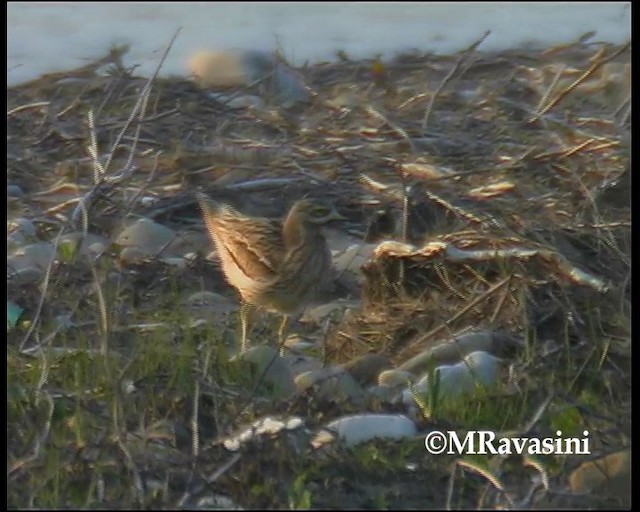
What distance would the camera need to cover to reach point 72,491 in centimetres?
399

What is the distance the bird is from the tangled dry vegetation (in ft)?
0.49

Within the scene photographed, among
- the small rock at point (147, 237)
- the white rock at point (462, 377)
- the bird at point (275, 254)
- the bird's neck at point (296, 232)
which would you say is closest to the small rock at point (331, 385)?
the white rock at point (462, 377)

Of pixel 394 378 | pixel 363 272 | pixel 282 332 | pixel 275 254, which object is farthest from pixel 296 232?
pixel 394 378

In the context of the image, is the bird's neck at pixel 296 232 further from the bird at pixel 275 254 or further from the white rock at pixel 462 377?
the white rock at pixel 462 377

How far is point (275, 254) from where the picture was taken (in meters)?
6.15

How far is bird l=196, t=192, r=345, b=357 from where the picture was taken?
19.1 feet

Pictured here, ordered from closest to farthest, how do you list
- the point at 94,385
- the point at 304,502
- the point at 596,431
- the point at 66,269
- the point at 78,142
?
the point at 304,502 → the point at 596,431 → the point at 94,385 → the point at 66,269 → the point at 78,142

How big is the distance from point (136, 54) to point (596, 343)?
4593mm

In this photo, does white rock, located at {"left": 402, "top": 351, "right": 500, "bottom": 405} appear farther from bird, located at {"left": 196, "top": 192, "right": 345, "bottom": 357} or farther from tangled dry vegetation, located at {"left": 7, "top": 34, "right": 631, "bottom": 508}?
bird, located at {"left": 196, "top": 192, "right": 345, "bottom": 357}

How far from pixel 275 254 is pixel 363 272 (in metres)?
0.59

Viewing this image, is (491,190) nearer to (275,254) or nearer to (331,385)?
(275,254)

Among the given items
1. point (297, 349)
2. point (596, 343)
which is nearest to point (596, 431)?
point (596, 343)

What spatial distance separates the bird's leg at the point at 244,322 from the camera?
511 centimetres

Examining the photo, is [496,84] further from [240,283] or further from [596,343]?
[596,343]
